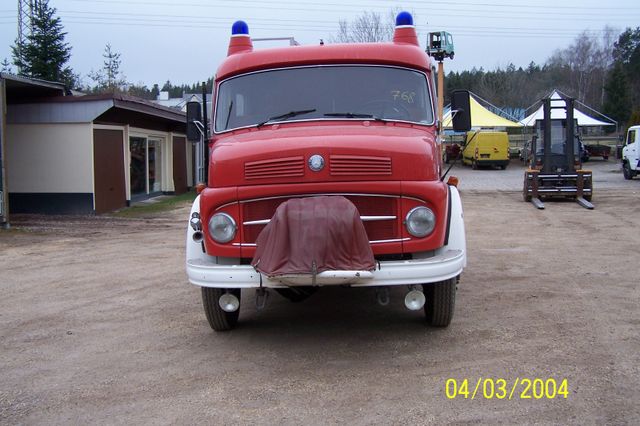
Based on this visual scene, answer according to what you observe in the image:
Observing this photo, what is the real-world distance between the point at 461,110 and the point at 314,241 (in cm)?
278

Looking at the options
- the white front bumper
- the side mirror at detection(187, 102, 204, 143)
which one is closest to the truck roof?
the side mirror at detection(187, 102, 204, 143)

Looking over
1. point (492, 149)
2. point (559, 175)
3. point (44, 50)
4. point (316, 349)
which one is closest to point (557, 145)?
point (559, 175)

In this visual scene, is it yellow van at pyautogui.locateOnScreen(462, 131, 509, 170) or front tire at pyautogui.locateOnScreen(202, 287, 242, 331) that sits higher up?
yellow van at pyautogui.locateOnScreen(462, 131, 509, 170)

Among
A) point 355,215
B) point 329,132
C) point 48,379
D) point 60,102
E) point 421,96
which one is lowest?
point 48,379

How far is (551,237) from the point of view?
12.1 m

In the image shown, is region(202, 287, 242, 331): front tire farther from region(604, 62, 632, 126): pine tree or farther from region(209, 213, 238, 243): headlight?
region(604, 62, 632, 126): pine tree

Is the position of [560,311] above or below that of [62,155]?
below

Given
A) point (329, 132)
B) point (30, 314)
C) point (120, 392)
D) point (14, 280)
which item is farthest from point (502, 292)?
point (14, 280)

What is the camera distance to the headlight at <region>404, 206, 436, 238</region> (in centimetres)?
506

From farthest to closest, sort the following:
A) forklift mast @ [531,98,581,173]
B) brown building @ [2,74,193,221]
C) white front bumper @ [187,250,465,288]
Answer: forklift mast @ [531,98,581,173]
brown building @ [2,74,193,221]
white front bumper @ [187,250,465,288]

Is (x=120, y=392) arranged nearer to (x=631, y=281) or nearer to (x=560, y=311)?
(x=560, y=311)

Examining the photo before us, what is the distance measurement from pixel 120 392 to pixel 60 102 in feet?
42.6

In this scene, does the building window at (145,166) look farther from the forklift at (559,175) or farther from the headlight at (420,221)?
the headlight at (420,221)
